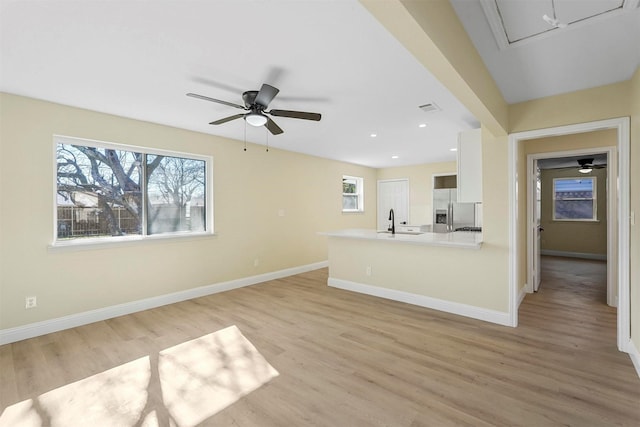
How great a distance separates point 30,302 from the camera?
2996 mm

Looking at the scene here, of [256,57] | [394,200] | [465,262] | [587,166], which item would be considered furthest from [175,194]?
[587,166]

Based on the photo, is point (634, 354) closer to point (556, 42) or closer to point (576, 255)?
point (556, 42)

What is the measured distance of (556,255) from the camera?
761 centimetres

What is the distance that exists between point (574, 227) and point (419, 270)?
6308 millimetres

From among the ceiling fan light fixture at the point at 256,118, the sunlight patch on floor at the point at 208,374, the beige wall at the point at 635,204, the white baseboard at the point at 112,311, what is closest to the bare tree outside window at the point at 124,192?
the white baseboard at the point at 112,311

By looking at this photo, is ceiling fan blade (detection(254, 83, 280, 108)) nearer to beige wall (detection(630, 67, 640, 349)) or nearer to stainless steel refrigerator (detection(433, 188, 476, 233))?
beige wall (detection(630, 67, 640, 349))

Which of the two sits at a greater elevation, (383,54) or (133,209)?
(383,54)

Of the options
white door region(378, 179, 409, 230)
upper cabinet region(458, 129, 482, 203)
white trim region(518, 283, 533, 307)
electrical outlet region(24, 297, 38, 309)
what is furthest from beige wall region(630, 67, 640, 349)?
electrical outlet region(24, 297, 38, 309)

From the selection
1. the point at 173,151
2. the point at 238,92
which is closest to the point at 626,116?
the point at 238,92

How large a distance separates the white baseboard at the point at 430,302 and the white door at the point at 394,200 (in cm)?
369

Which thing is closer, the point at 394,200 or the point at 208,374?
the point at 208,374

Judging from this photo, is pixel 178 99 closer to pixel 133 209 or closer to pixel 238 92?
pixel 238 92

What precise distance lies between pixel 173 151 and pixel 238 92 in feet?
5.86

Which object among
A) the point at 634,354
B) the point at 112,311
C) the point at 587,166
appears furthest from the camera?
the point at 587,166
